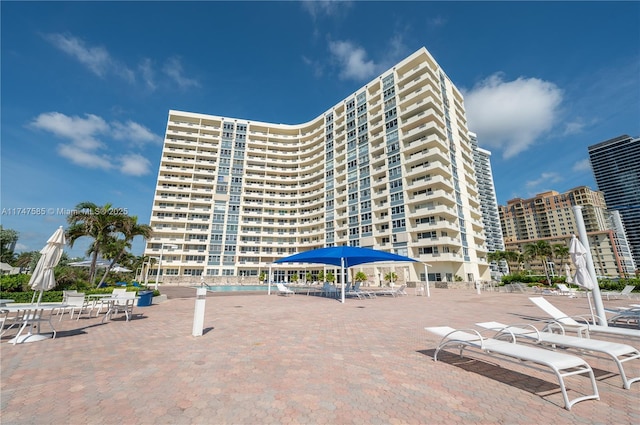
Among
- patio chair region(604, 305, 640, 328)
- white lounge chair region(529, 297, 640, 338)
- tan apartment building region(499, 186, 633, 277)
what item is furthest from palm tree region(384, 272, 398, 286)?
tan apartment building region(499, 186, 633, 277)

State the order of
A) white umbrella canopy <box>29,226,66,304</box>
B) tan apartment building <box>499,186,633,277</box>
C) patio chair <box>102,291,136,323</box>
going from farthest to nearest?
tan apartment building <box>499,186,633,277</box>
patio chair <box>102,291,136,323</box>
white umbrella canopy <box>29,226,66,304</box>

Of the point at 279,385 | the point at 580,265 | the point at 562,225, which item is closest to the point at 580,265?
the point at 580,265

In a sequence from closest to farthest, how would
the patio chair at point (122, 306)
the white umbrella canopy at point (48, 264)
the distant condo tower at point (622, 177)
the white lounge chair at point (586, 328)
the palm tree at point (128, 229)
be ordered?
the white lounge chair at point (586, 328) → the white umbrella canopy at point (48, 264) → the patio chair at point (122, 306) → the palm tree at point (128, 229) → the distant condo tower at point (622, 177)

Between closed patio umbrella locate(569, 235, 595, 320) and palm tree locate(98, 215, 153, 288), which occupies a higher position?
palm tree locate(98, 215, 153, 288)

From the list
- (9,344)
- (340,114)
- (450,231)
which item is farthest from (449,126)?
(9,344)

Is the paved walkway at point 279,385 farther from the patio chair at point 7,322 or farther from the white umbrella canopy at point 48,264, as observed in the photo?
the white umbrella canopy at point 48,264

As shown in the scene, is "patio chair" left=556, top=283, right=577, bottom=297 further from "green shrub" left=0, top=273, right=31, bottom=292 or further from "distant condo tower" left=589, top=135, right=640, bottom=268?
"distant condo tower" left=589, top=135, right=640, bottom=268

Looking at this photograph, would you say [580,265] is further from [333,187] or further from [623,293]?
[333,187]

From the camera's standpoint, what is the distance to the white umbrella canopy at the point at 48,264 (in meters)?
7.34

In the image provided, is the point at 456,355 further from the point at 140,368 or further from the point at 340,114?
the point at 340,114

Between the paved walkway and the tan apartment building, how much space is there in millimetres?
134385

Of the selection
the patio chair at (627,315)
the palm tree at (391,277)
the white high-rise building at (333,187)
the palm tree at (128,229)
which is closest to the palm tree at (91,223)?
the palm tree at (128,229)

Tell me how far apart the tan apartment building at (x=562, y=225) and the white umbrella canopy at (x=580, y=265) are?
422 feet

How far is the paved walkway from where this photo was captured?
3.14 meters
